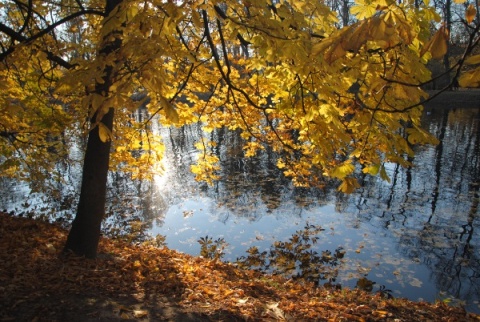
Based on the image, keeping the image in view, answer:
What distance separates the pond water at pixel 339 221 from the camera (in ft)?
25.5

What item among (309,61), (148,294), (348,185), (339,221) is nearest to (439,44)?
(309,61)

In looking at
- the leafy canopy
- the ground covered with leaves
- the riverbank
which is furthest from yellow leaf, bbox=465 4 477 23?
the riverbank

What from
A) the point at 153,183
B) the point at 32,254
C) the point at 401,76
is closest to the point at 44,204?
the point at 153,183

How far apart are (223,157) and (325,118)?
15962mm

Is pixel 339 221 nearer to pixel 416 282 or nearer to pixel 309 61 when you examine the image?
pixel 416 282

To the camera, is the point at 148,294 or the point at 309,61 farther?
the point at 148,294

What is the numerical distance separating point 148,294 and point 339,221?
7713 millimetres

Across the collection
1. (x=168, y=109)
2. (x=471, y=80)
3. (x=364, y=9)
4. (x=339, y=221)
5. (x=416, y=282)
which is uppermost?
(x=364, y=9)

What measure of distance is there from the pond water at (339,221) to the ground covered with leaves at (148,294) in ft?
6.22

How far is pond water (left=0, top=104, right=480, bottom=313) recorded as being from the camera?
778 cm

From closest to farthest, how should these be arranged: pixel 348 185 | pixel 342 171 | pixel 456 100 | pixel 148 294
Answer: pixel 342 171
pixel 348 185
pixel 148 294
pixel 456 100

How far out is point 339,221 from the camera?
10812 millimetres

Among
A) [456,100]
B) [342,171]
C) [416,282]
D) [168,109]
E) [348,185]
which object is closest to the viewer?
[168,109]

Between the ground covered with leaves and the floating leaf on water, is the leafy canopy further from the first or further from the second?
the floating leaf on water
